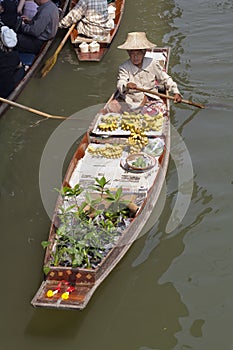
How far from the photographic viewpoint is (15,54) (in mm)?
7645

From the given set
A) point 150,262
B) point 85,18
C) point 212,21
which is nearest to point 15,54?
point 85,18

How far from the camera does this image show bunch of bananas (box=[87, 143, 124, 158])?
6239 millimetres

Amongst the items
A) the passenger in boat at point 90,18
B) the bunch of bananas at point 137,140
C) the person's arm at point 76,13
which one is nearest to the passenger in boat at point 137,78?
the bunch of bananas at point 137,140

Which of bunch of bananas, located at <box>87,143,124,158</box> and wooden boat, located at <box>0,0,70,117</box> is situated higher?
wooden boat, located at <box>0,0,70,117</box>

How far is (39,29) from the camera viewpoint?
8.81 meters

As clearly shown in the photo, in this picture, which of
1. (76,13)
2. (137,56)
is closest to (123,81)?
(137,56)

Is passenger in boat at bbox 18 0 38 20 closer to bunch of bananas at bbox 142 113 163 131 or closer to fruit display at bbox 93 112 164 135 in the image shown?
fruit display at bbox 93 112 164 135

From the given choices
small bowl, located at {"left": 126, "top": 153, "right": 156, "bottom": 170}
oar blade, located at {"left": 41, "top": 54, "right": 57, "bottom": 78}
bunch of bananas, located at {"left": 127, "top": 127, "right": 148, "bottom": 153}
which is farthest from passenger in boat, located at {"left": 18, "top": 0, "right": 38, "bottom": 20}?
small bowl, located at {"left": 126, "top": 153, "right": 156, "bottom": 170}

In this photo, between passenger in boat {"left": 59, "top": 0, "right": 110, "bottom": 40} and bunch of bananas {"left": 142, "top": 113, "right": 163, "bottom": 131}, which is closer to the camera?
bunch of bananas {"left": 142, "top": 113, "right": 163, "bottom": 131}

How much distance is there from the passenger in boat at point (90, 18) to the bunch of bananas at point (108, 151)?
3.81 meters

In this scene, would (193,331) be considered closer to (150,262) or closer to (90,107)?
(150,262)

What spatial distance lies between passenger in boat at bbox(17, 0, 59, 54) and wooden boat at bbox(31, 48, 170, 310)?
113 inches

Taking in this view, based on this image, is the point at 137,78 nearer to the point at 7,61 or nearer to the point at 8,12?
the point at 7,61

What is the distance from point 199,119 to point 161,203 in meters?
2.02
